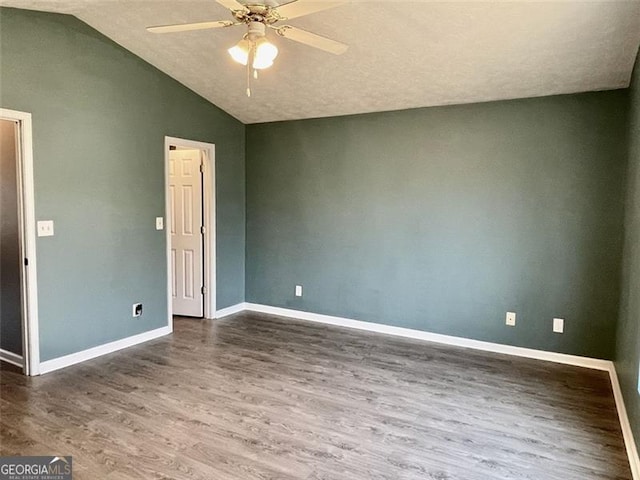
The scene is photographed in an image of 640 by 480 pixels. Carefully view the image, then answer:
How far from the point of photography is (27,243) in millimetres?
3428

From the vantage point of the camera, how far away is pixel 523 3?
8.64 ft

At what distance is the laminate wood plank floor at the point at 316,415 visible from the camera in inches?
94.9

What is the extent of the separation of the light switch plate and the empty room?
0.04 m

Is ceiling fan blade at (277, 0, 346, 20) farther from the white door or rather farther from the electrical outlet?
the electrical outlet

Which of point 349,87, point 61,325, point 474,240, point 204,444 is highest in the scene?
point 349,87

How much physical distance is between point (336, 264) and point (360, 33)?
2.56 metres

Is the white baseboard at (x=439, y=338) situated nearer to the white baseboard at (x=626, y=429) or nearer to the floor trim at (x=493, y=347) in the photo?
the floor trim at (x=493, y=347)

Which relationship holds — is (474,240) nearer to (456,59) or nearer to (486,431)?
(456,59)

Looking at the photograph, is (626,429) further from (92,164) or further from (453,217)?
(92,164)

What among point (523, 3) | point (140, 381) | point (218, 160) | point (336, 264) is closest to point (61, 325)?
point (140, 381)

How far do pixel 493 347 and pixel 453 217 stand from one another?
4.23 ft

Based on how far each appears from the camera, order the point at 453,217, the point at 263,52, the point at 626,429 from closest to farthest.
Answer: the point at 263,52
the point at 626,429
the point at 453,217

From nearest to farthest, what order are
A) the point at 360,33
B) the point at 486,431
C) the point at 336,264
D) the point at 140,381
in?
the point at 486,431 → the point at 360,33 → the point at 140,381 → the point at 336,264

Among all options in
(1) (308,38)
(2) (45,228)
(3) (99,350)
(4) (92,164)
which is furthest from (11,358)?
(1) (308,38)
